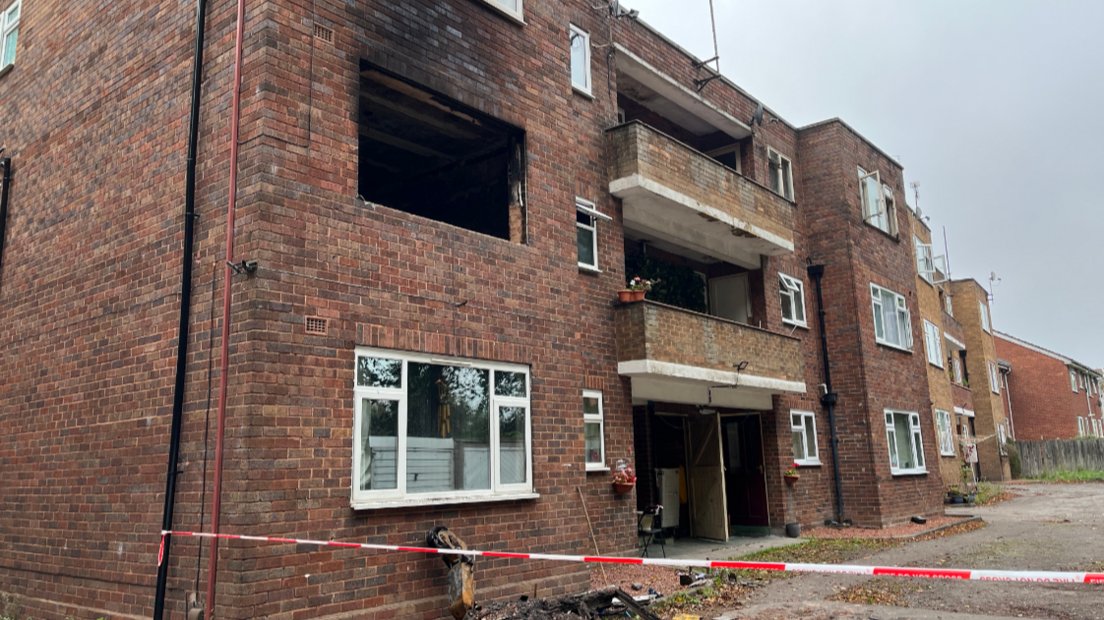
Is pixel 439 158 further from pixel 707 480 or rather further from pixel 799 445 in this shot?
pixel 799 445

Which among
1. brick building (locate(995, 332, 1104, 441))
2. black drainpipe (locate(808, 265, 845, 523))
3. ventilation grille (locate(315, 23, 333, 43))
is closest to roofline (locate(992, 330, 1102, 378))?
brick building (locate(995, 332, 1104, 441))

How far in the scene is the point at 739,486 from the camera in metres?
17.5

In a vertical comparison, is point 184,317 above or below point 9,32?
below

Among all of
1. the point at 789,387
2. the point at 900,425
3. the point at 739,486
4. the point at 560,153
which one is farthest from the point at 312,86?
the point at 900,425

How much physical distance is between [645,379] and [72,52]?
932 cm

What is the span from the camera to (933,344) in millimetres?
30125

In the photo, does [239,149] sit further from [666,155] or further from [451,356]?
[666,155]

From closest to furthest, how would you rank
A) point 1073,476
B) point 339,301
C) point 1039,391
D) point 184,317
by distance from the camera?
point 184,317, point 339,301, point 1073,476, point 1039,391

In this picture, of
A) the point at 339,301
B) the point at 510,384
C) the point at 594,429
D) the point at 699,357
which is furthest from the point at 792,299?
the point at 339,301

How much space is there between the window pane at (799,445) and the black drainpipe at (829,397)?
3.96 ft

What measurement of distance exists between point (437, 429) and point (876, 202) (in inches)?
→ 641

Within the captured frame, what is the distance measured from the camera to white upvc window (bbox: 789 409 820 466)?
695 inches

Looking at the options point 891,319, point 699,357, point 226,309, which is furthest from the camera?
point 891,319

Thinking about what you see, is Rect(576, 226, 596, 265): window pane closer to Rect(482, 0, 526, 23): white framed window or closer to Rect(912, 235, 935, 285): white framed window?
Rect(482, 0, 526, 23): white framed window
